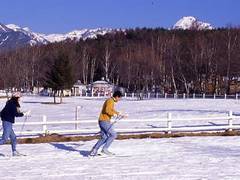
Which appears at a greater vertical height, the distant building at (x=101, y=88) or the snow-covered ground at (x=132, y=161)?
the distant building at (x=101, y=88)

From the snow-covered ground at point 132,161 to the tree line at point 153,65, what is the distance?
60.7 meters

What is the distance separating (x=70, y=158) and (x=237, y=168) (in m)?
4.61

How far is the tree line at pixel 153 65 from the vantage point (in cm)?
8662

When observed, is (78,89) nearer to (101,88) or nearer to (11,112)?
(101,88)

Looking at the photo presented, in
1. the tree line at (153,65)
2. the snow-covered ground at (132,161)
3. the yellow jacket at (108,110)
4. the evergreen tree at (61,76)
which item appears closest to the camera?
the snow-covered ground at (132,161)

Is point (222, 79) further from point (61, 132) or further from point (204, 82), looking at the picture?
point (61, 132)

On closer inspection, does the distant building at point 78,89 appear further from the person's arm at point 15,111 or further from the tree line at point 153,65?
the person's arm at point 15,111

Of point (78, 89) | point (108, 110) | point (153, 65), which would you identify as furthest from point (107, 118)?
point (78, 89)

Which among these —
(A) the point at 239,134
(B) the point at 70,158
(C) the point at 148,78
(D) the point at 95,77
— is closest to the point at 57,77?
Result: (C) the point at 148,78

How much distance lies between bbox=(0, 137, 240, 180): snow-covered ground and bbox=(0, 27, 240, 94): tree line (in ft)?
199

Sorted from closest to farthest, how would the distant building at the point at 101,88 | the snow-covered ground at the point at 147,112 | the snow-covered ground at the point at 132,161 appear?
the snow-covered ground at the point at 132,161 → the snow-covered ground at the point at 147,112 → the distant building at the point at 101,88

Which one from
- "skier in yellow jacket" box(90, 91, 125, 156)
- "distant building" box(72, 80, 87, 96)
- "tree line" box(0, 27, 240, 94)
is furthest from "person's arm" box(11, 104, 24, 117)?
"distant building" box(72, 80, 87, 96)

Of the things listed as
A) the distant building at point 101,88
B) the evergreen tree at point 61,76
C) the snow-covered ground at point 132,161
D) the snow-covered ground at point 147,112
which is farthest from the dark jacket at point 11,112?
the distant building at point 101,88

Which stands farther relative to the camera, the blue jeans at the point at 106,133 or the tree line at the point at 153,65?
the tree line at the point at 153,65
